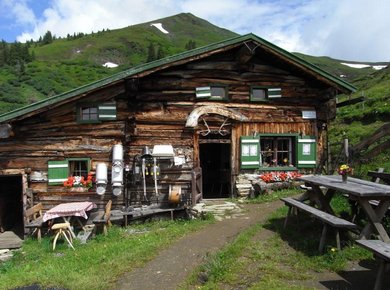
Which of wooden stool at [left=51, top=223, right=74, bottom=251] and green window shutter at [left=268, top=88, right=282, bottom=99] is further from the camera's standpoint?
green window shutter at [left=268, top=88, right=282, bottom=99]

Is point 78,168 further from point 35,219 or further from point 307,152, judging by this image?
point 307,152

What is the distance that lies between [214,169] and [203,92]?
679 centimetres

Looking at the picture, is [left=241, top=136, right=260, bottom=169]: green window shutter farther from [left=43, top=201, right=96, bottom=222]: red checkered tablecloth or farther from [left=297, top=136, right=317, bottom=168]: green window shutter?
[left=43, top=201, right=96, bottom=222]: red checkered tablecloth

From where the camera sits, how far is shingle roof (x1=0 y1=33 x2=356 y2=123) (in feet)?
43.9

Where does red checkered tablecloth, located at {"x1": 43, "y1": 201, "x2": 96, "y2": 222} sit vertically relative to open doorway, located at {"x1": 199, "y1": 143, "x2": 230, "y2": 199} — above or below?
below

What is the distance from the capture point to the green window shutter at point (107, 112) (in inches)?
558

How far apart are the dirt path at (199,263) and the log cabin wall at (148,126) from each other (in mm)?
3654

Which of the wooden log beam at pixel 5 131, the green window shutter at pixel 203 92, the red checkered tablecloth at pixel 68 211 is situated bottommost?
the red checkered tablecloth at pixel 68 211

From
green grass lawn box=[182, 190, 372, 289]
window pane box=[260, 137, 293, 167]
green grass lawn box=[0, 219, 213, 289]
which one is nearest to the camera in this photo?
green grass lawn box=[182, 190, 372, 289]

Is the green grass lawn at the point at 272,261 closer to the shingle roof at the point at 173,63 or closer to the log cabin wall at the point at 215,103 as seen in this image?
the log cabin wall at the point at 215,103

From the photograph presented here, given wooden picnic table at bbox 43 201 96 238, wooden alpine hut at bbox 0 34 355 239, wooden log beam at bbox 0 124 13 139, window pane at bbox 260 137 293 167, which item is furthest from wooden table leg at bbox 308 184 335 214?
wooden log beam at bbox 0 124 13 139

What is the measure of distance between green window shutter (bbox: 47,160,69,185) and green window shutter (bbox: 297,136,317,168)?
29.3ft

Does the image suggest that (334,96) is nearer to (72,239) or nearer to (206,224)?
(206,224)

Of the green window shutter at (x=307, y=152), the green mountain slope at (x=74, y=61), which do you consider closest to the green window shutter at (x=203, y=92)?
the green window shutter at (x=307, y=152)
